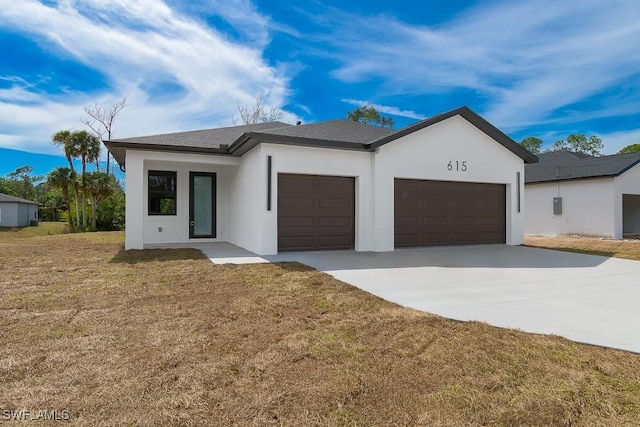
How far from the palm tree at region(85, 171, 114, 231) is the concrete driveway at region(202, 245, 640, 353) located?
18580mm

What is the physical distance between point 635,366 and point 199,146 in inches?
432

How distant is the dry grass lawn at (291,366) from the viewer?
2.33 m

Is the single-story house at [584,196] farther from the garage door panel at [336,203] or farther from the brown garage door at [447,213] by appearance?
the garage door panel at [336,203]

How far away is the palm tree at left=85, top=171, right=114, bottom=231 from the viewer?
2269 cm

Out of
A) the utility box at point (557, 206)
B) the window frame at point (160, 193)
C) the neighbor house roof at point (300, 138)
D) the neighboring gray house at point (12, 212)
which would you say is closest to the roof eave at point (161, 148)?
the neighbor house roof at point (300, 138)

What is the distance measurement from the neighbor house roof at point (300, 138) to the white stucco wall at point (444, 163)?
0.28 meters

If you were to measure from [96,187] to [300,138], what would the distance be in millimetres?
18651

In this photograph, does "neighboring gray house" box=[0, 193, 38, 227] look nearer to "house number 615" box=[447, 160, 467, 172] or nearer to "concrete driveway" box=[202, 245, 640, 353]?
"concrete driveway" box=[202, 245, 640, 353]

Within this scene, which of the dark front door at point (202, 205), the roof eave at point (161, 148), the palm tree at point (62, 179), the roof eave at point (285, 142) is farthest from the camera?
the palm tree at point (62, 179)

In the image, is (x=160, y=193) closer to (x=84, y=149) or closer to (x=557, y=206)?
(x=84, y=149)

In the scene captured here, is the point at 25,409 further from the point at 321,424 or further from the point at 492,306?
the point at 492,306

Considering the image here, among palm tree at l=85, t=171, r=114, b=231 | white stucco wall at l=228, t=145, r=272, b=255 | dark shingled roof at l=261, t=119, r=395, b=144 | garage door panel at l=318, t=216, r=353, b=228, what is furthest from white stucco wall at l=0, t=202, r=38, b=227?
garage door panel at l=318, t=216, r=353, b=228

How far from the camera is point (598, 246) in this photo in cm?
1364

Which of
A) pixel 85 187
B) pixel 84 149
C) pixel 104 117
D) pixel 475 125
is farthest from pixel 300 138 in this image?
pixel 104 117
